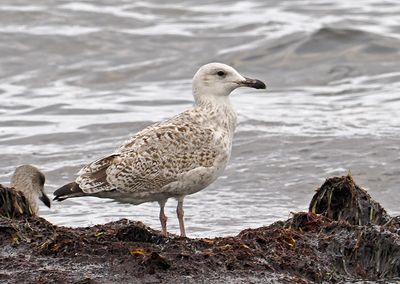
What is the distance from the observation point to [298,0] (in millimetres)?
25141

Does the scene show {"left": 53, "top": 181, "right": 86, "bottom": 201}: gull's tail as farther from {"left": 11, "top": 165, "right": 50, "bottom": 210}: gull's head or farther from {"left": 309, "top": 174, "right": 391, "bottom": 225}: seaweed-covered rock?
{"left": 11, "top": 165, "right": 50, "bottom": 210}: gull's head

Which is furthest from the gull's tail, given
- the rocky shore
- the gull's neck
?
the gull's neck

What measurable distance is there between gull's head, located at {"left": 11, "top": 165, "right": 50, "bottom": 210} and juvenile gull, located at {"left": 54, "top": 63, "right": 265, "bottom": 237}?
205 centimetres

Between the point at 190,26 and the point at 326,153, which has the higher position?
the point at 190,26

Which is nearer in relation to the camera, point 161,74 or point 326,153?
point 326,153

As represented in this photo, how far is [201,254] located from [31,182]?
396cm

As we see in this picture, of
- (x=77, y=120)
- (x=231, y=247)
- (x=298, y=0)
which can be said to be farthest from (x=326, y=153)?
(x=298, y=0)

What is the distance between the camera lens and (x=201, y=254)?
7730mm

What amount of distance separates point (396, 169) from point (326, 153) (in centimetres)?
125

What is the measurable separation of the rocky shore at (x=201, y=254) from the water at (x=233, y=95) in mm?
2650

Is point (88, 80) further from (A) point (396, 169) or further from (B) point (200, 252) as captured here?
(B) point (200, 252)

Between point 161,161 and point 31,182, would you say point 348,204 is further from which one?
point 31,182

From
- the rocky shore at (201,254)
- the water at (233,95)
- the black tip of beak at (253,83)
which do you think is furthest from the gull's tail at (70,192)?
the water at (233,95)

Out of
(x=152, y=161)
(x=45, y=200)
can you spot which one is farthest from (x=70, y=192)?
(x=45, y=200)
